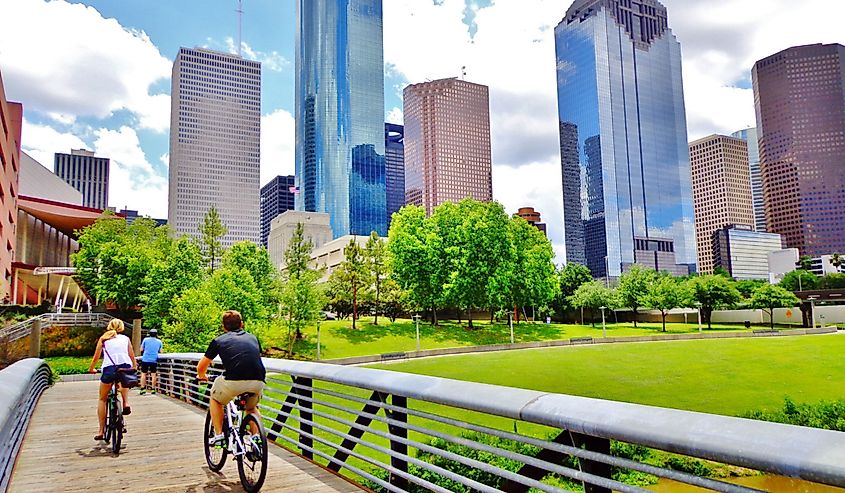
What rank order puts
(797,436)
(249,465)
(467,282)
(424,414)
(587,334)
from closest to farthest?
1. (797,436)
2. (424,414)
3. (249,465)
4. (467,282)
5. (587,334)

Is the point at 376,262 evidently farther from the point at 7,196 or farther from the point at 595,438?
the point at 595,438

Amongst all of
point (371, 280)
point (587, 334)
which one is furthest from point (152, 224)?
point (587, 334)

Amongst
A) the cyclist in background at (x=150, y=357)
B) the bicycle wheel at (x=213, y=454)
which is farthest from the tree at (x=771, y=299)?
the bicycle wheel at (x=213, y=454)

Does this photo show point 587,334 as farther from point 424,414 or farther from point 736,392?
point 424,414

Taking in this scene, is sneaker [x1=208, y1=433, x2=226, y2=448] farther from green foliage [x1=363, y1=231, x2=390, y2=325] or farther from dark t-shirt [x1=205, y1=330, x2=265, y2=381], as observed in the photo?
green foliage [x1=363, y1=231, x2=390, y2=325]

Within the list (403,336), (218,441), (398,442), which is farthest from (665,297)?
(398,442)

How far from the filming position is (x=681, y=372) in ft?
120

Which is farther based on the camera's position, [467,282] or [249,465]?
[467,282]

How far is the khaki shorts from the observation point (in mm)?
6789

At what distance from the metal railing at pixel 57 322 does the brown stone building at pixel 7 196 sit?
10.8 meters

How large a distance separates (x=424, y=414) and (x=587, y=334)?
217 feet

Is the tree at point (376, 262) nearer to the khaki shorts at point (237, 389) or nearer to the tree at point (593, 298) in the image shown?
the tree at point (593, 298)

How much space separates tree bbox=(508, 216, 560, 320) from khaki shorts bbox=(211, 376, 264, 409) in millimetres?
61301

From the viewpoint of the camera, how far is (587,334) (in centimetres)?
6806
